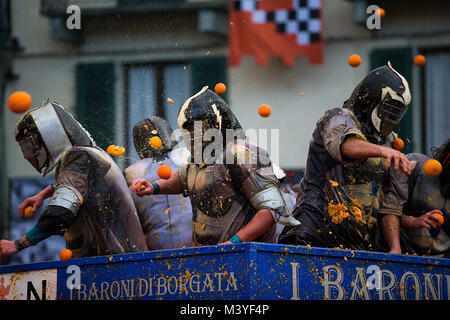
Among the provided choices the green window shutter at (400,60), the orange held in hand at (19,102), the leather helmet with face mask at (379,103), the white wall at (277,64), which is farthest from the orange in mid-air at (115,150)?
the green window shutter at (400,60)

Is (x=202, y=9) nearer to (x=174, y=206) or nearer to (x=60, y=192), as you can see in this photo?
(x=174, y=206)

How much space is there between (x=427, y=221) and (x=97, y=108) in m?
3.81

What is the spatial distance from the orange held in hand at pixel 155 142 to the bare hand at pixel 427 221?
2.03 meters

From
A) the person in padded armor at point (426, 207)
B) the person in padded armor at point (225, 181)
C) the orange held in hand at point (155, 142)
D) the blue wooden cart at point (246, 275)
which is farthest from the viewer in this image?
the orange held in hand at point (155, 142)

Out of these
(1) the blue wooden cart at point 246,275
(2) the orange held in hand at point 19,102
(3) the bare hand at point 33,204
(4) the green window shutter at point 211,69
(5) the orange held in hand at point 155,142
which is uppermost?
(4) the green window shutter at point 211,69

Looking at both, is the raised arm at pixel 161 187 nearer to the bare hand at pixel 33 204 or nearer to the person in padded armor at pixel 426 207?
the bare hand at pixel 33 204

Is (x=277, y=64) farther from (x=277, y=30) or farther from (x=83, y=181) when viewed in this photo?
(x=83, y=181)

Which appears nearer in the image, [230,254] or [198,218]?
[230,254]

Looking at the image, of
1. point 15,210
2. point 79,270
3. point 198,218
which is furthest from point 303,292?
point 15,210

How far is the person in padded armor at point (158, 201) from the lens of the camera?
8.10 meters

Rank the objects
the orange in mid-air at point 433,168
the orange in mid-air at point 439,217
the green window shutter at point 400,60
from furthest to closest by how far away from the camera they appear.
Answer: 1. the green window shutter at point 400,60
2. the orange in mid-air at point 439,217
3. the orange in mid-air at point 433,168

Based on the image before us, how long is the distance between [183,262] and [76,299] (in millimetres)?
836

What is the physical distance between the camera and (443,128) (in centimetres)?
1373

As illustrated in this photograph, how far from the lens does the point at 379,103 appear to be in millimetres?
7223
